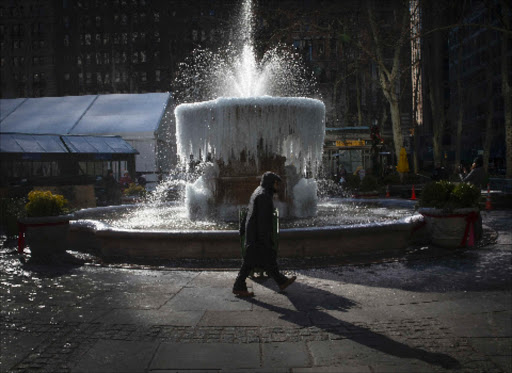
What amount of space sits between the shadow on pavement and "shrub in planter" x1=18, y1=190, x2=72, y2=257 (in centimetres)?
478

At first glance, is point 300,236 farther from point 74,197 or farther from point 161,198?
point 161,198

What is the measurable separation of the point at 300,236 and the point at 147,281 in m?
2.64

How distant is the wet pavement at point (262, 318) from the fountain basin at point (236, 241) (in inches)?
13.2

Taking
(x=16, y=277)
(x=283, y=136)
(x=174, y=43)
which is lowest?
(x=16, y=277)

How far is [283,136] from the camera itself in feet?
42.2

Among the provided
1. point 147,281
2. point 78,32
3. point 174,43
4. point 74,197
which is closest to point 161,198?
point 74,197

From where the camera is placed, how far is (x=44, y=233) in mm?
9938

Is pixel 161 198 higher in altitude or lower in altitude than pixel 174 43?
lower

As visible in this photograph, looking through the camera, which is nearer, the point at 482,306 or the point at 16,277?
the point at 482,306

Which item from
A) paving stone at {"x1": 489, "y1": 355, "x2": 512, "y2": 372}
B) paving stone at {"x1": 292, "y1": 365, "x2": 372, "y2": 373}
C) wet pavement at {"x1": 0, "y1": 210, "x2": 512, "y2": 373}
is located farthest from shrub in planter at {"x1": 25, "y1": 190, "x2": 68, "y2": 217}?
paving stone at {"x1": 489, "y1": 355, "x2": 512, "y2": 372}

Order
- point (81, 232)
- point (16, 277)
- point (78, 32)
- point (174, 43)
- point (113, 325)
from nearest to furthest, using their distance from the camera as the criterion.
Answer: point (113, 325) → point (16, 277) → point (81, 232) → point (174, 43) → point (78, 32)

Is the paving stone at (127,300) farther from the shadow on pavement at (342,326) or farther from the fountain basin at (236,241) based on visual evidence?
the fountain basin at (236,241)

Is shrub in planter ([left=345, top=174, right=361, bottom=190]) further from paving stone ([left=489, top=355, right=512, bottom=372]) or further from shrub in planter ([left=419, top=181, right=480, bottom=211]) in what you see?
paving stone ([left=489, top=355, right=512, bottom=372])

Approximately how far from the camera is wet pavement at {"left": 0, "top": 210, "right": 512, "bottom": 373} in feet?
14.4
